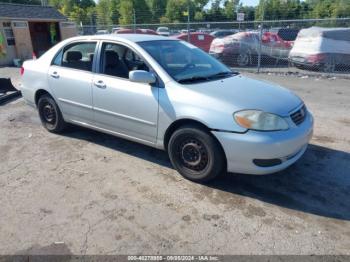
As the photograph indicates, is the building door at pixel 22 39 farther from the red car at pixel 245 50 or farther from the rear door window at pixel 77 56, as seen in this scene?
the rear door window at pixel 77 56

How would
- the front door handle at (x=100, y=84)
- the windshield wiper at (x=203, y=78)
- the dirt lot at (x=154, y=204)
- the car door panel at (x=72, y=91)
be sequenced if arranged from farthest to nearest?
the car door panel at (x=72, y=91)
the front door handle at (x=100, y=84)
the windshield wiper at (x=203, y=78)
the dirt lot at (x=154, y=204)

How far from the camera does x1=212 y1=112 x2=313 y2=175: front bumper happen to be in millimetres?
3232

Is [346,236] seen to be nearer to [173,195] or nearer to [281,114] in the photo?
[281,114]

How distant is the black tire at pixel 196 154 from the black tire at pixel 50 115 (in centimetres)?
233

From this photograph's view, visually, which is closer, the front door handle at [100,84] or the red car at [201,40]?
the front door handle at [100,84]

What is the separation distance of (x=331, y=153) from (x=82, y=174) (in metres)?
3.49

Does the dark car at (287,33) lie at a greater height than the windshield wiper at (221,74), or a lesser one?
lesser

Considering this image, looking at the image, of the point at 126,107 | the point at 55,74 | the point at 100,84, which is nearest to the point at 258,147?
the point at 126,107

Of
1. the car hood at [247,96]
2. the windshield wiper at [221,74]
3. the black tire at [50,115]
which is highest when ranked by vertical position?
the windshield wiper at [221,74]

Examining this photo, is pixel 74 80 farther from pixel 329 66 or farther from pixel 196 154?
pixel 329 66

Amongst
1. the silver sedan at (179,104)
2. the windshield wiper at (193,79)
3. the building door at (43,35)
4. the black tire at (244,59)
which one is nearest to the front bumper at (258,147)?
the silver sedan at (179,104)

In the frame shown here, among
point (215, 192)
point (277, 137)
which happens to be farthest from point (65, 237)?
point (277, 137)

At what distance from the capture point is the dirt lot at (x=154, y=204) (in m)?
2.79

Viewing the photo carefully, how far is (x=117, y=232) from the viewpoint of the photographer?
2930 millimetres
